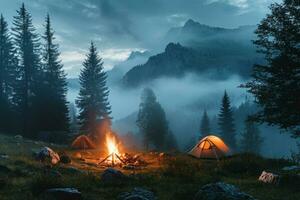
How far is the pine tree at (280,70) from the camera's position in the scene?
22422 mm

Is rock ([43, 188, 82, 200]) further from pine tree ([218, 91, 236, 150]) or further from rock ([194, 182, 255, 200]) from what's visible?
pine tree ([218, 91, 236, 150])

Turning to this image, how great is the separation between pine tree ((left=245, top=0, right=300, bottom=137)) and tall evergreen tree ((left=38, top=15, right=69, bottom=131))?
3678 cm

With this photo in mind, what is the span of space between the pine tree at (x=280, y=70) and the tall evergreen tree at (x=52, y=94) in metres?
36.8

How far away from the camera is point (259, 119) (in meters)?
23.9

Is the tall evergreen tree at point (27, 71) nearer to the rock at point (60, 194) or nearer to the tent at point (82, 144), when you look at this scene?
the tent at point (82, 144)

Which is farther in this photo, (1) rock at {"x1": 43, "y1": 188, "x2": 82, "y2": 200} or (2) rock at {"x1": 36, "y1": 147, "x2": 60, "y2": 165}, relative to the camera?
(2) rock at {"x1": 36, "y1": 147, "x2": 60, "y2": 165}

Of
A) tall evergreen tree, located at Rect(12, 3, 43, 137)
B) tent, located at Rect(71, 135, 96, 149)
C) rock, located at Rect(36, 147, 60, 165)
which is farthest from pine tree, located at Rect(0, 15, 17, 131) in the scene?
rock, located at Rect(36, 147, 60, 165)

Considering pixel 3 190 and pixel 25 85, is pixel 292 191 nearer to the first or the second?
pixel 3 190

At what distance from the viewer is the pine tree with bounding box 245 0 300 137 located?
22.4m

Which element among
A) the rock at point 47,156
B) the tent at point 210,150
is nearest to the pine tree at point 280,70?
the tent at point 210,150

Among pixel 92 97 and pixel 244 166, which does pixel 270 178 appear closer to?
pixel 244 166

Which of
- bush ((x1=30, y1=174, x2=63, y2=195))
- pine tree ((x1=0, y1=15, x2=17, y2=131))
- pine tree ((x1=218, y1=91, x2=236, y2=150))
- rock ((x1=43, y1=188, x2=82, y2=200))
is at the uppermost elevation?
pine tree ((x1=0, y1=15, x2=17, y2=131))

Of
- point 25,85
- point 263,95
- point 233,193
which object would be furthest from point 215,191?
point 25,85

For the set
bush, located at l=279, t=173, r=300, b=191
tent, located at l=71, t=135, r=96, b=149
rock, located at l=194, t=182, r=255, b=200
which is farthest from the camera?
tent, located at l=71, t=135, r=96, b=149
